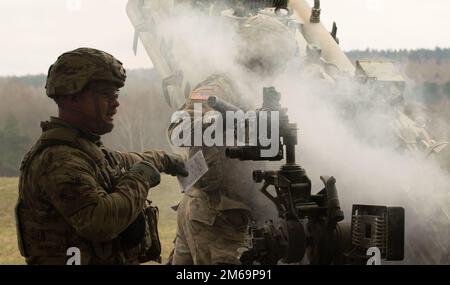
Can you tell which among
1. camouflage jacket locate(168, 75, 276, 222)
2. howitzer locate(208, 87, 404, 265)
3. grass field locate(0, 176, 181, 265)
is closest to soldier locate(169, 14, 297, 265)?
camouflage jacket locate(168, 75, 276, 222)

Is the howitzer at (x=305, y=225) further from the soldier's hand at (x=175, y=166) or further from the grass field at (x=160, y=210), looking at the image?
the grass field at (x=160, y=210)

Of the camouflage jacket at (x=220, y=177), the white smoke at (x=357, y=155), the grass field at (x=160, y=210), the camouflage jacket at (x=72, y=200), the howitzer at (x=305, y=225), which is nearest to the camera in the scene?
the camouflage jacket at (x=72, y=200)

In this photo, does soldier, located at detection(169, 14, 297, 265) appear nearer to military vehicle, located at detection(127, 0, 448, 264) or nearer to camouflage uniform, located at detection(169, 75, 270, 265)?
camouflage uniform, located at detection(169, 75, 270, 265)

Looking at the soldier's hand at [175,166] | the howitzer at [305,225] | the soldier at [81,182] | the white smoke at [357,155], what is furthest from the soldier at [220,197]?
the soldier at [81,182]

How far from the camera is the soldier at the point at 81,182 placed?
3.68m

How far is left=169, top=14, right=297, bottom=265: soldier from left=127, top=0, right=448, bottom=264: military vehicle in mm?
779

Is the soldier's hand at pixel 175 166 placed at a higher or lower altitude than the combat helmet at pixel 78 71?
lower

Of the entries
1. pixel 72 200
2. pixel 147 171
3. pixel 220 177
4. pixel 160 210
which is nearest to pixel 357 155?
pixel 220 177

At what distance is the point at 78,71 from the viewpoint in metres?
3.90

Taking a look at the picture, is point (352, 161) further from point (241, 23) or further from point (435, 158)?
point (241, 23)

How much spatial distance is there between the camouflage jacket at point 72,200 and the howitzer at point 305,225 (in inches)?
29.7

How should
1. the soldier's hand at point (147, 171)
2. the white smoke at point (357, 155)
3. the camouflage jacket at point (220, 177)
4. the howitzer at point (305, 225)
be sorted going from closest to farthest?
the howitzer at point (305, 225)
the soldier's hand at point (147, 171)
the white smoke at point (357, 155)
the camouflage jacket at point (220, 177)

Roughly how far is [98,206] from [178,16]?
4.04 m
